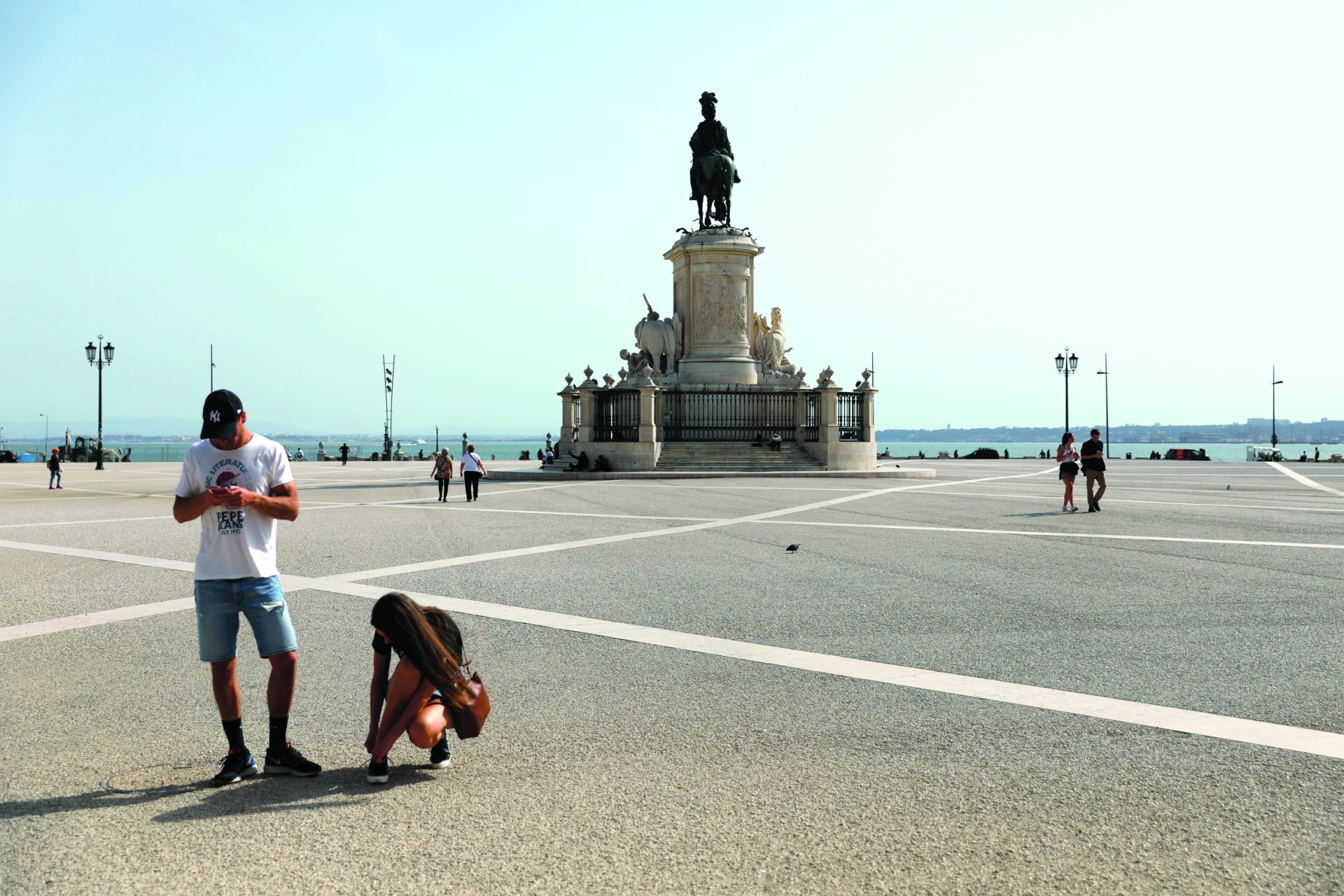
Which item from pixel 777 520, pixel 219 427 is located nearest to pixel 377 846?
pixel 219 427

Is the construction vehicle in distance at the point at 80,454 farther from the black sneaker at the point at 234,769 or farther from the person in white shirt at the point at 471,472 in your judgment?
the black sneaker at the point at 234,769

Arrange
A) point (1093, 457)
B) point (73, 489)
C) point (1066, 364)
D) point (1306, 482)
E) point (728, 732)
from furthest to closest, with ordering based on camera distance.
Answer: point (1066, 364) → point (1306, 482) → point (73, 489) → point (1093, 457) → point (728, 732)

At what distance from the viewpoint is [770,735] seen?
16.6 feet

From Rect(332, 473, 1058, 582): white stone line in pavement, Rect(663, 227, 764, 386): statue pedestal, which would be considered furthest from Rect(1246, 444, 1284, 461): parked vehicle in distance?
Rect(332, 473, 1058, 582): white stone line in pavement

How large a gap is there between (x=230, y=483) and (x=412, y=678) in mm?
1124

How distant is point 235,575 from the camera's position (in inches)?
175

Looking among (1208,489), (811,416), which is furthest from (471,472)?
(1208,489)

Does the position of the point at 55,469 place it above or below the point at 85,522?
above

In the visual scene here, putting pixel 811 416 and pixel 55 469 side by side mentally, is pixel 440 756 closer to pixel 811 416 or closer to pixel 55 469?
pixel 55 469

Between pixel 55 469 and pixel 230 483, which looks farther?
pixel 55 469

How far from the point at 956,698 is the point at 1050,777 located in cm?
127

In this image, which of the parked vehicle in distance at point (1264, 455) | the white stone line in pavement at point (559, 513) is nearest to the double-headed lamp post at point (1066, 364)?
the parked vehicle in distance at point (1264, 455)

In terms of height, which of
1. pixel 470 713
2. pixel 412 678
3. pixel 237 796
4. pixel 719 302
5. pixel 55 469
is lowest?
pixel 237 796

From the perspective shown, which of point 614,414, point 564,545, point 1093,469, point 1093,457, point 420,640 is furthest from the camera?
point 614,414
